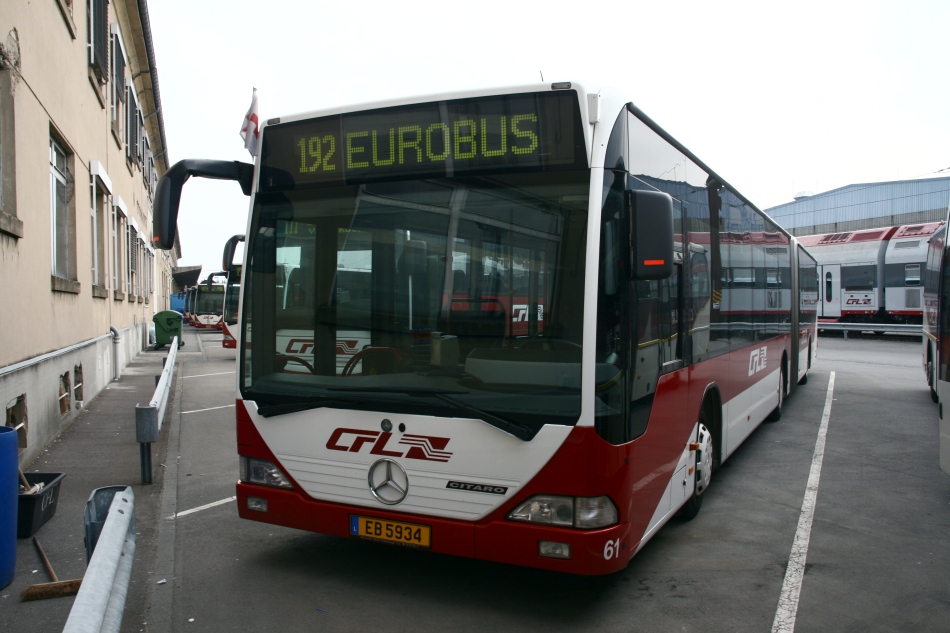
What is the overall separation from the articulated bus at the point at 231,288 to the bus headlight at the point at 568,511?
220 cm

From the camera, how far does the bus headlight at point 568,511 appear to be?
3873 mm

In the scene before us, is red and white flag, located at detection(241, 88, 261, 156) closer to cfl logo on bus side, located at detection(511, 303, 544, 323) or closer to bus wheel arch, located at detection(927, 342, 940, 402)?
cfl logo on bus side, located at detection(511, 303, 544, 323)

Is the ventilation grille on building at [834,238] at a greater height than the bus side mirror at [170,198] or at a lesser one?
greater

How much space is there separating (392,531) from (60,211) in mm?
10006

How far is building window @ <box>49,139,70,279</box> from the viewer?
11.2 meters

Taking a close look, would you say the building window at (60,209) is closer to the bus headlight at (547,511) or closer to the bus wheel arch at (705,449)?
the bus wheel arch at (705,449)

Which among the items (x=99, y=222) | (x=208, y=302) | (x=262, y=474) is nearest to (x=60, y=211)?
(x=99, y=222)

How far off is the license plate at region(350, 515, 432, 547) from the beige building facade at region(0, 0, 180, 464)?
4383 mm

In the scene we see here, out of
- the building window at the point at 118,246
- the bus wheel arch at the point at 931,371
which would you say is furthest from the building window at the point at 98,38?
the bus wheel arch at the point at 931,371

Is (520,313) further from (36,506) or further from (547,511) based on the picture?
(36,506)

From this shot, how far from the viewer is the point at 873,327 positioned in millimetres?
32125

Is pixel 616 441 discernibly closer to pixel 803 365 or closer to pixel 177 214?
pixel 177 214

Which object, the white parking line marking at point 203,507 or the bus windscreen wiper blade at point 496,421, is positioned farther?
the white parking line marking at point 203,507

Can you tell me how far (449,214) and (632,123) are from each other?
1146 millimetres
